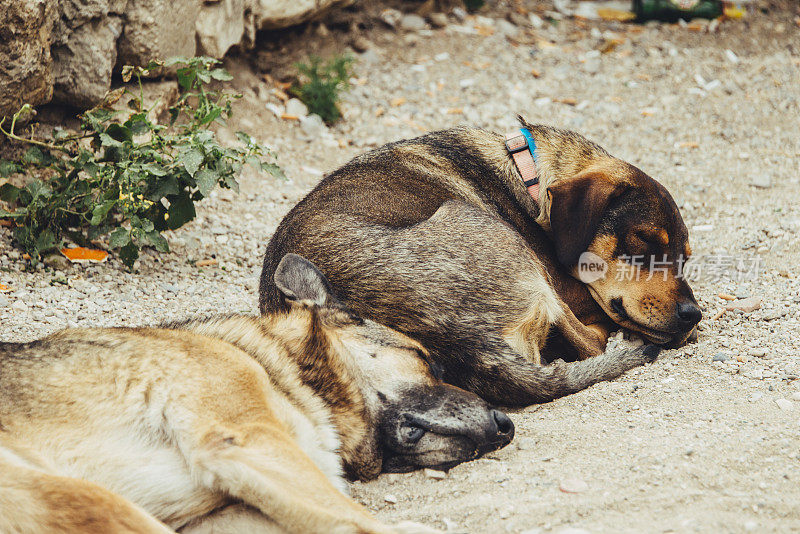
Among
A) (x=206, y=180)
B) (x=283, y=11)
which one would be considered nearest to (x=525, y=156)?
(x=206, y=180)

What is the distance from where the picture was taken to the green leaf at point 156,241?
5152 mm

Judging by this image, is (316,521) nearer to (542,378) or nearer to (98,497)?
(98,497)

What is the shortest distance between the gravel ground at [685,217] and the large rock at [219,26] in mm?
652

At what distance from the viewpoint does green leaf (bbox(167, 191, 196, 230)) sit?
5.23 m

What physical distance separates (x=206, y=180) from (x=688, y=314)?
2911mm

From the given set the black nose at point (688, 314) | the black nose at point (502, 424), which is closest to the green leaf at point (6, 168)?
the black nose at point (502, 424)

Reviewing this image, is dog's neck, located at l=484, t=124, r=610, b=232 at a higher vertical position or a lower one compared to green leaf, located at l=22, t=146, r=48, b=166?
lower

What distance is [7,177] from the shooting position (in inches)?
197

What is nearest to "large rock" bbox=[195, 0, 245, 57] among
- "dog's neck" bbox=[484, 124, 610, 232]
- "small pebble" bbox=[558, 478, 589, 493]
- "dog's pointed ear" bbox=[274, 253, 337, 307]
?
"dog's neck" bbox=[484, 124, 610, 232]

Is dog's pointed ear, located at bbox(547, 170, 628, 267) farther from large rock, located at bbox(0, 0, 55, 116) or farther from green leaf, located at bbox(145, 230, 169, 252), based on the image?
large rock, located at bbox(0, 0, 55, 116)

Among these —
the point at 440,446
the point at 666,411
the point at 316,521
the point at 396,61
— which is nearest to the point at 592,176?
the point at 666,411

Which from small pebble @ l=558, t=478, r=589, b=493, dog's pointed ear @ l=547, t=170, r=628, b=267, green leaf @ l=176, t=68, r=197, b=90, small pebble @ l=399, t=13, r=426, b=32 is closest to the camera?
small pebble @ l=558, t=478, r=589, b=493

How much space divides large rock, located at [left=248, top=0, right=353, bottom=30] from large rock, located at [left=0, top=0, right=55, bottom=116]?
2.80m

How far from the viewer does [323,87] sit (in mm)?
8039
